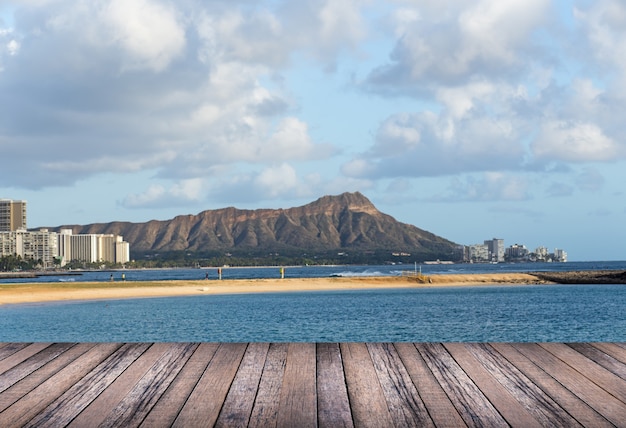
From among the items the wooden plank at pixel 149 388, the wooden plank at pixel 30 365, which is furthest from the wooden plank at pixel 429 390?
the wooden plank at pixel 30 365

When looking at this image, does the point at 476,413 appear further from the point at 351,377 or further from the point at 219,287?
the point at 219,287

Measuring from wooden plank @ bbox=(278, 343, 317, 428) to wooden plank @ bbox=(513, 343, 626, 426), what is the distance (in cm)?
198

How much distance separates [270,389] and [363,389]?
71 centimetres

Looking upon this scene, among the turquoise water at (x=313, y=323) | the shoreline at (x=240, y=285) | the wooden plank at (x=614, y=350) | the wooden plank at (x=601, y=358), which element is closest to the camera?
the wooden plank at (x=601, y=358)

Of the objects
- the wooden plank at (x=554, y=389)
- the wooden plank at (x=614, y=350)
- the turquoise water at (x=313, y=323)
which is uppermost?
the wooden plank at (x=614, y=350)

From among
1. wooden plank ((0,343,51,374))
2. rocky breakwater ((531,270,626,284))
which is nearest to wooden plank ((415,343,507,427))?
wooden plank ((0,343,51,374))

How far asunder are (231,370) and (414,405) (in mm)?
1712

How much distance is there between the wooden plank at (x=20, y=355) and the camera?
6383 millimetres

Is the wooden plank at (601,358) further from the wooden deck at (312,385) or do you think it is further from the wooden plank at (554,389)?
the wooden plank at (554,389)

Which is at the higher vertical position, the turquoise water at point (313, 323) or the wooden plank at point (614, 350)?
the wooden plank at point (614, 350)

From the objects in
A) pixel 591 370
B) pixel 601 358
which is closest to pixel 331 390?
pixel 591 370

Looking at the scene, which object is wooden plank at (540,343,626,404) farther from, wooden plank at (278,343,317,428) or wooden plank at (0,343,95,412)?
wooden plank at (0,343,95,412)

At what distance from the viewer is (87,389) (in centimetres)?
559

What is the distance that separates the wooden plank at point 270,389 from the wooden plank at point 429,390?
1.07 meters
